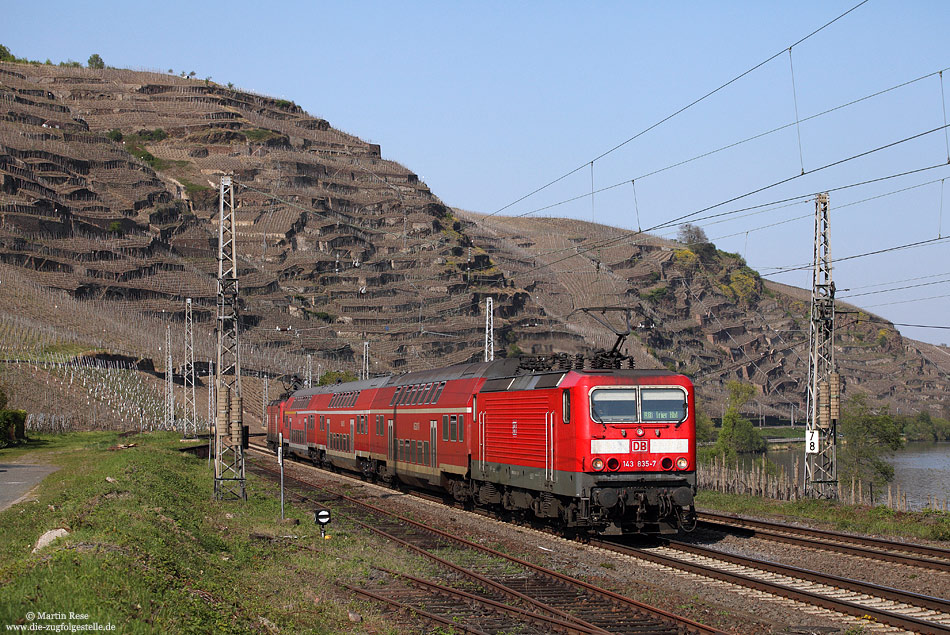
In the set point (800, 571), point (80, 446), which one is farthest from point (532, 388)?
point (80, 446)

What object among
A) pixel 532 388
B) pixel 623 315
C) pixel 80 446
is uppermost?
pixel 623 315

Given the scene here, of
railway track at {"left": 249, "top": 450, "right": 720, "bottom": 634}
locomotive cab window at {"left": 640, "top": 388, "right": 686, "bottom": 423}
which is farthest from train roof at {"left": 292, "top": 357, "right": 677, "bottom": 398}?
railway track at {"left": 249, "top": 450, "right": 720, "bottom": 634}

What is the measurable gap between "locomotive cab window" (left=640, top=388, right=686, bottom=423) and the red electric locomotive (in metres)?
0.02

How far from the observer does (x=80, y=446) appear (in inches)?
2298

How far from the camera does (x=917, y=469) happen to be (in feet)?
343

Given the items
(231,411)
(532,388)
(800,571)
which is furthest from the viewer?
(231,411)

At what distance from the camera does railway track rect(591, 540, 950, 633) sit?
13.6 meters

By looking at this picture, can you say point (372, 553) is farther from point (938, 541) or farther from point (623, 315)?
point (623, 315)

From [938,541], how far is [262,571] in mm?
16107

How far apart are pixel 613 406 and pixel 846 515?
1119 cm

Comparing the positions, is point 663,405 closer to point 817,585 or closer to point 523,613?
point 817,585

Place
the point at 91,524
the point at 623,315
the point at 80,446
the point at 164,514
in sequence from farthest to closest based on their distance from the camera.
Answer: the point at 623,315
the point at 80,446
the point at 164,514
the point at 91,524

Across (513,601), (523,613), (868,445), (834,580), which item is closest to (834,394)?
(834,580)

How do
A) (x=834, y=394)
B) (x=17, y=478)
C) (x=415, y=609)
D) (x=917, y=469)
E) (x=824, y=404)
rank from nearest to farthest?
1. (x=415, y=609)
2. (x=834, y=394)
3. (x=824, y=404)
4. (x=17, y=478)
5. (x=917, y=469)
